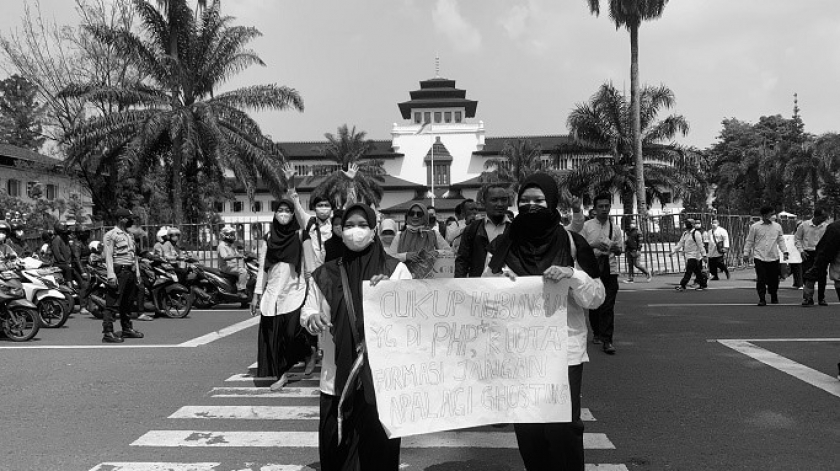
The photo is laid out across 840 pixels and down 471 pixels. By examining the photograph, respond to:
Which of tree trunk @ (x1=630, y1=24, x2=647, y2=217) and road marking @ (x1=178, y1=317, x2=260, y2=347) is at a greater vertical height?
tree trunk @ (x1=630, y1=24, x2=647, y2=217)

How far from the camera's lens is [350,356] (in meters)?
3.70

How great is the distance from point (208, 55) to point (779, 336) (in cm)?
2259

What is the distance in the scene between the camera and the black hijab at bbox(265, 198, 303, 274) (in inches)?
279

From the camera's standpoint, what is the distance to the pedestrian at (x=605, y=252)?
7992mm

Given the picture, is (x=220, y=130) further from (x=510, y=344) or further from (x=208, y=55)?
(x=510, y=344)

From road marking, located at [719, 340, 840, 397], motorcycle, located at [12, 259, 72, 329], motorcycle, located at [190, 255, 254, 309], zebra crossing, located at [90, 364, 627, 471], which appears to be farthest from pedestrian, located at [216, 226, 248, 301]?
road marking, located at [719, 340, 840, 397]

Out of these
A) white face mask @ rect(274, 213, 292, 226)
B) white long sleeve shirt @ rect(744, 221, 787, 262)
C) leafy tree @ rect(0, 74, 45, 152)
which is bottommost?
white long sleeve shirt @ rect(744, 221, 787, 262)

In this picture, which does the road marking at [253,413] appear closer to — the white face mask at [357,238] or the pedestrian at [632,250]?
the white face mask at [357,238]

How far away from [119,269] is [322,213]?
4.06 meters

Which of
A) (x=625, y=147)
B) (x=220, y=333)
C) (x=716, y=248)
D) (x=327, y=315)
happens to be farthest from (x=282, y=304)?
(x=625, y=147)

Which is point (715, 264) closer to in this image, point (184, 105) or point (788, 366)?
point (788, 366)

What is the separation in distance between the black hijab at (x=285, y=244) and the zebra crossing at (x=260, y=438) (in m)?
Result: 1.32

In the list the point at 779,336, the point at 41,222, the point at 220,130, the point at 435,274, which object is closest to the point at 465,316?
the point at 435,274

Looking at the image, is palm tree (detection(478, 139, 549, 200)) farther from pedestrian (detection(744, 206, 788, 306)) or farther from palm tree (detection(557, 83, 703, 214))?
pedestrian (detection(744, 206, 788, 306))
